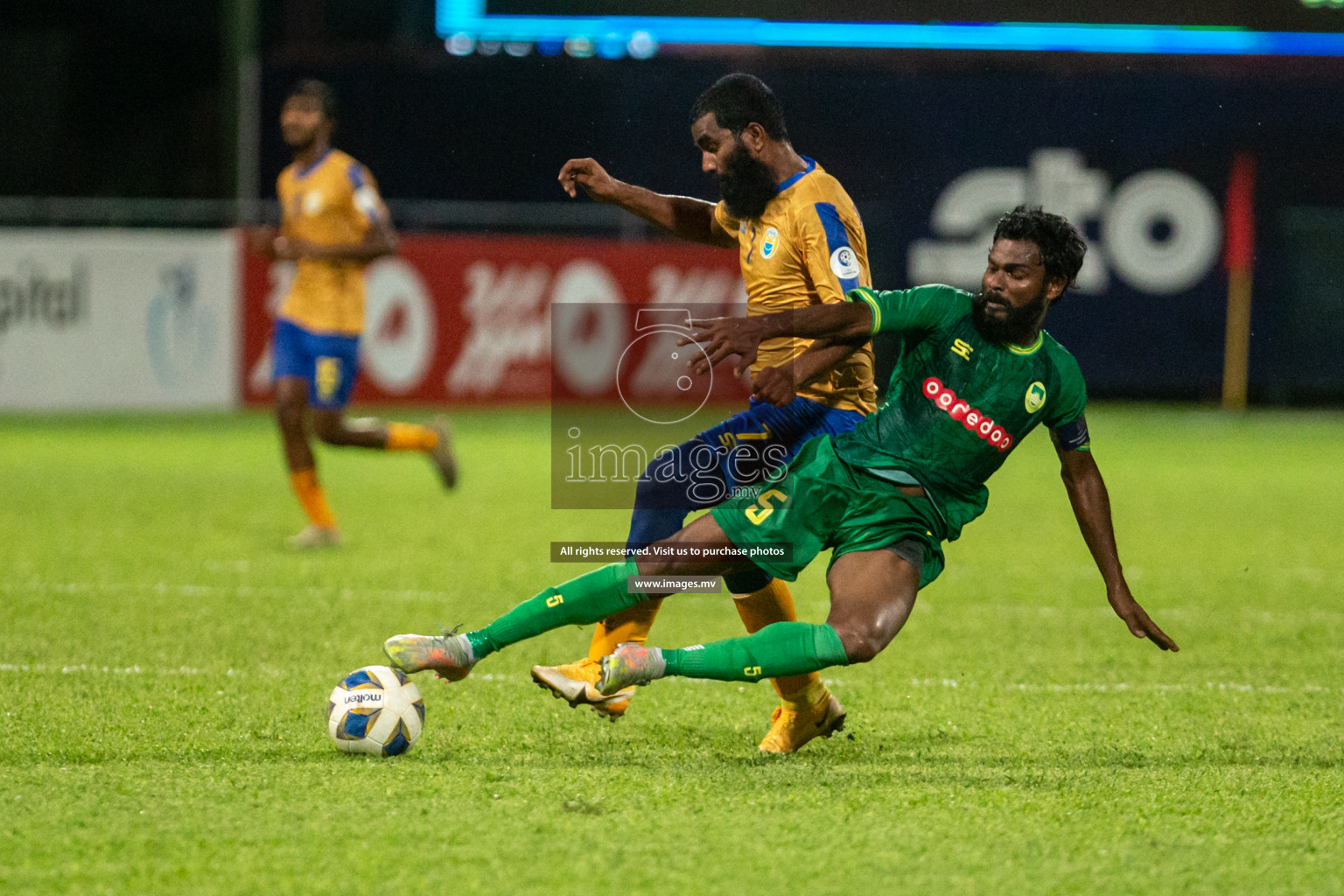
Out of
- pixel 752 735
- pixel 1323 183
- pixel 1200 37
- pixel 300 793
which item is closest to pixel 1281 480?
pixel 1200 37

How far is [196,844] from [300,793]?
45cm

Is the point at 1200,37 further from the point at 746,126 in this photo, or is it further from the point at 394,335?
the point at 394,335

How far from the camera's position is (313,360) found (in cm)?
871

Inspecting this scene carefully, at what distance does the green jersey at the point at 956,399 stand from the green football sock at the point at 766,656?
0.56 metres

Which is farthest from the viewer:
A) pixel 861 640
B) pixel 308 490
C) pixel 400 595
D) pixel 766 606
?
pixel 308 490

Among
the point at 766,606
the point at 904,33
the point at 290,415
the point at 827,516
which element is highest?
the point at 904,33

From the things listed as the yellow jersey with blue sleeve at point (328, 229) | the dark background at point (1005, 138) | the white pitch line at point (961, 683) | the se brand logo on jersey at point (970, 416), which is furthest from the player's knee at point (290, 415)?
the dark background at point (1005, 138)

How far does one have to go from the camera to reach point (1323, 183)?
1906 cm

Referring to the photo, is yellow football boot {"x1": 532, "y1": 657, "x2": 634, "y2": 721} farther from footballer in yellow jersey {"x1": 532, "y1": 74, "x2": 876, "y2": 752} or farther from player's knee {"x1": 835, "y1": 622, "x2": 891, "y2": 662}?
player's knee {"x1": 835, "y1": 622, "x2": 891, "y2": 662}

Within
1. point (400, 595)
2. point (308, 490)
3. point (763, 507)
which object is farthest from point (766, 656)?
Answer: point (308, 490)

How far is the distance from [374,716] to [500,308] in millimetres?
12818

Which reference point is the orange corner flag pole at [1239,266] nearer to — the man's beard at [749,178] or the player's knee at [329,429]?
the player's knee at [329,429]

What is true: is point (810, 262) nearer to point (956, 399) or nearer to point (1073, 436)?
point (956, 399)

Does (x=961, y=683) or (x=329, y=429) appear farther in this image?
(x=329, y=429)
